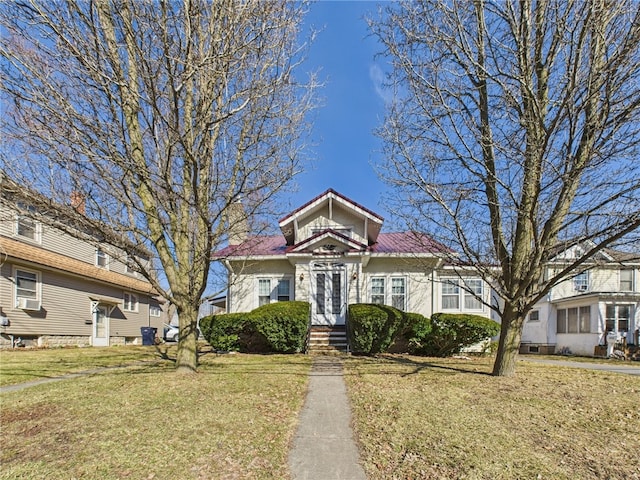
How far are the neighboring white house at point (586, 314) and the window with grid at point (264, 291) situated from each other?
1306cm

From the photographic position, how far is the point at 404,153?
792 centimetres

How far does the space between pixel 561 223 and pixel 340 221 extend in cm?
956

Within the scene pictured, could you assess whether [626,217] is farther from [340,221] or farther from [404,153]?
[340,221]

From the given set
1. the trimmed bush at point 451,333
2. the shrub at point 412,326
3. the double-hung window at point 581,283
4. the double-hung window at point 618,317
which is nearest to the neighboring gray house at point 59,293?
the shrub at point 412,326

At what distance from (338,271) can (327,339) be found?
2.67 m

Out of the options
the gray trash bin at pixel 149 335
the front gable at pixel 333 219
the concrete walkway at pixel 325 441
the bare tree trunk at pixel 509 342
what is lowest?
the gray trash bin at pixel 149 335

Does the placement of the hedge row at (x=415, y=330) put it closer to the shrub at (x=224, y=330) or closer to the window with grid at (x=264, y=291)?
the shrub at (x=224, y=330)

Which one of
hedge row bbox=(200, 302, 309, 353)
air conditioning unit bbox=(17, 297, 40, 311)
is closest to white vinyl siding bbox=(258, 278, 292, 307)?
hedge row bbox=(200, 302, 309, 353)

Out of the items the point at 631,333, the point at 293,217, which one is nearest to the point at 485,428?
the point at 293,217

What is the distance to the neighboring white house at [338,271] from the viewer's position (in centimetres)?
1437

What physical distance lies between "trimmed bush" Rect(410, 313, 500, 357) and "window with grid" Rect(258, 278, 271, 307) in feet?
20.4

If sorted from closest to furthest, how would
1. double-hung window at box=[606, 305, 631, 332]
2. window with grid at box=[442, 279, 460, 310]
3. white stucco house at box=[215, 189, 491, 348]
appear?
white stucco house at box=[215, 189, 491, 348]
window with grid at box=[442, 279, 460, 310]
double-hung window at box=[606, 305, 631, 332]

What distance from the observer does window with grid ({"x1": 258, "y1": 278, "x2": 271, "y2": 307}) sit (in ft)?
50.6

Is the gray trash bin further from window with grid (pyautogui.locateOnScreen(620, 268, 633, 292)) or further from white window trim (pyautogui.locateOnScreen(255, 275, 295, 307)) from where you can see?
window with grid (pyautogui.locateOnScreen(620, 268, 633, 292))
